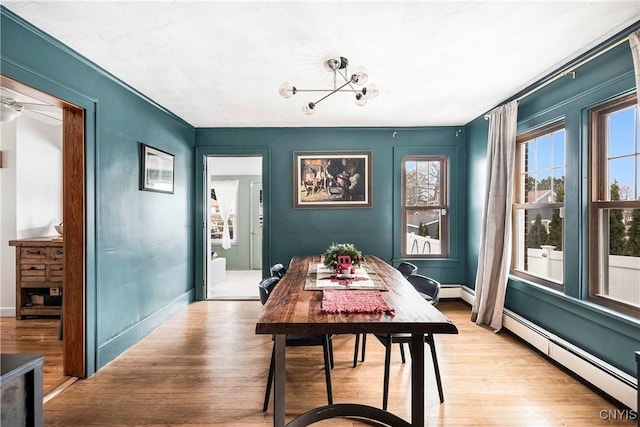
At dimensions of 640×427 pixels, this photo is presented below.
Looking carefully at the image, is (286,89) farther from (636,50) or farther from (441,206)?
(441,206)

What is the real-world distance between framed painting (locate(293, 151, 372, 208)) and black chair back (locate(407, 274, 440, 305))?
1.92 metres

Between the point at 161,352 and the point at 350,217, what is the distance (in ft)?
9.23

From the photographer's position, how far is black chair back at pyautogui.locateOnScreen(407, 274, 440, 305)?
2377 millimetres

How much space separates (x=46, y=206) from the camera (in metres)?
4.08

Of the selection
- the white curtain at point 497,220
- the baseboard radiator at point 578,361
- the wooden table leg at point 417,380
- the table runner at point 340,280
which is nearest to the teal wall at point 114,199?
the table runner at point 340,280

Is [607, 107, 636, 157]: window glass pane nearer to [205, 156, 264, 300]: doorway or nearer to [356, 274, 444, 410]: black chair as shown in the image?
[356, 274, 444, 410]: black chair

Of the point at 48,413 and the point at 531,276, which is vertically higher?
the point at 531,276

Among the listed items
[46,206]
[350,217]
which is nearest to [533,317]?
[350,217]

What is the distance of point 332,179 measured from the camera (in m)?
4.52

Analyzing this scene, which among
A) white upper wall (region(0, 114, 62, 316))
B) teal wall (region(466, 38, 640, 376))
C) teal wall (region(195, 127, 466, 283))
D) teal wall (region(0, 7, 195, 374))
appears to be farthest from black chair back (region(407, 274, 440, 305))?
white upper wall (region(0, 114, 62, 316))

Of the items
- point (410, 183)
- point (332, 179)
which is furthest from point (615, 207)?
point (332, 179)

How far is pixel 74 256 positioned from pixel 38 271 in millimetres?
1911

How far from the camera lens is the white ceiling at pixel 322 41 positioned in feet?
6.11

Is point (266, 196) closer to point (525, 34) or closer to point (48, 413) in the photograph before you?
point (48, 413)
